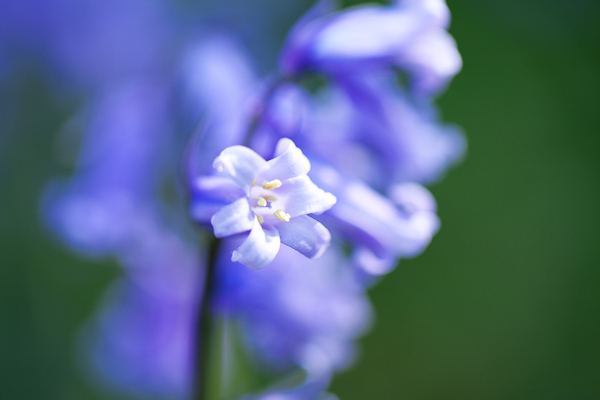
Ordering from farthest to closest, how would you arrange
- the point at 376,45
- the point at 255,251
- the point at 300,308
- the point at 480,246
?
the point at 480,246 < the point at 300,308 < the point at 376,45 < the point at 255,251

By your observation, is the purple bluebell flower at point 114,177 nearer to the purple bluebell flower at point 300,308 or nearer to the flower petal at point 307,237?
the purple bluebell flower at point 300,308

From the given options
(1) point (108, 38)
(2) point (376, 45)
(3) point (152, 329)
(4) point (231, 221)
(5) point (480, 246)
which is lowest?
(3) point (152, 329)

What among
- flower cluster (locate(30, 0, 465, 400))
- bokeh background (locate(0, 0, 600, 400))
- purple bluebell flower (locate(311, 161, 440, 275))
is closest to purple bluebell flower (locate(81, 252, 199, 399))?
flower cluster (locate(30, 0, 465, 400))

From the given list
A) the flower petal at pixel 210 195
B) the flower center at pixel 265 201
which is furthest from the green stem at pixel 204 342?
the flower center at pixel 265 201

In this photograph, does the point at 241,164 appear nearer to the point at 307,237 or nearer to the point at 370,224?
the point at 307,237

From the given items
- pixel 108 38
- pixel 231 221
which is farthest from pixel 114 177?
pixel 108 38

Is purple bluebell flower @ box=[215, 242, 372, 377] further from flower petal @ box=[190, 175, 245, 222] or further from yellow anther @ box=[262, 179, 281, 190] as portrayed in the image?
yellow anther @ box=[262, 179, 281, 190]
